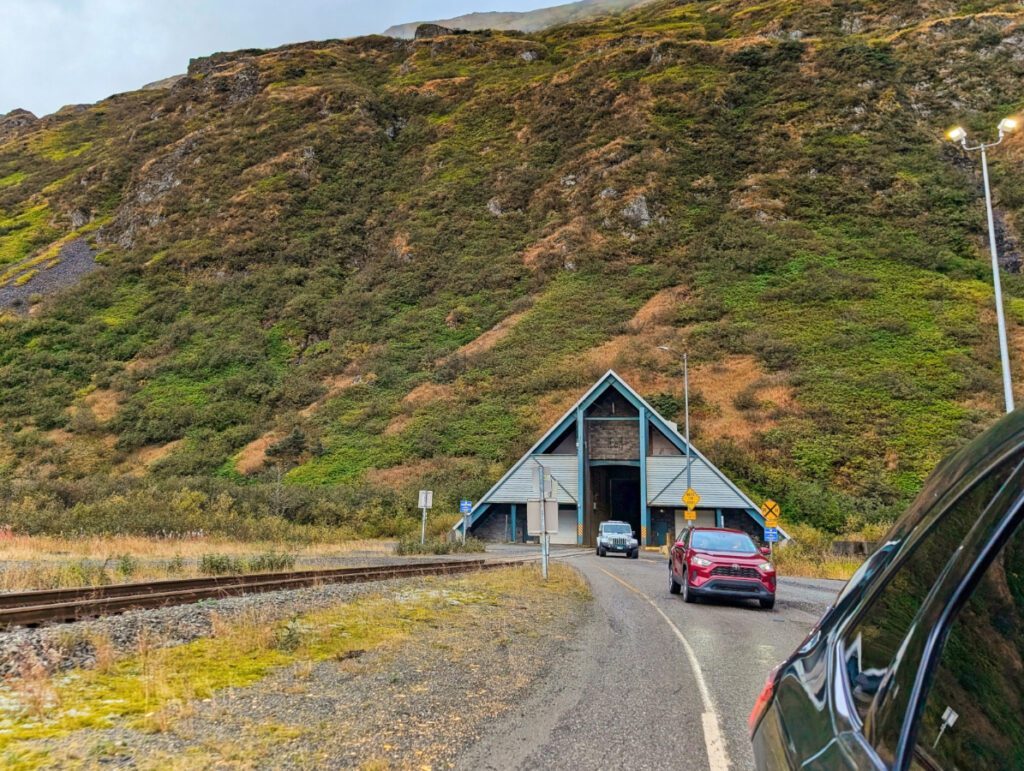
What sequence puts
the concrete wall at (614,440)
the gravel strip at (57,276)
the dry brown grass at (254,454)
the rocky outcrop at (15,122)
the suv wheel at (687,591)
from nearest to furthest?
the suv wheel at (687,591)
the concrete wall at (614,440)
the dry brown grass at (254,454)
the gravel strip at (57,276)
the rocky outcrop at (15,122)

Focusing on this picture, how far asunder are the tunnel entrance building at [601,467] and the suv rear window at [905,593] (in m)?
35.4

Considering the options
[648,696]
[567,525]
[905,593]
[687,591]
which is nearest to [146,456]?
→ [567,525]

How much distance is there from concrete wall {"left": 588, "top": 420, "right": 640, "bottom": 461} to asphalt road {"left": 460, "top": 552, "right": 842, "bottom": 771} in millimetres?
27007

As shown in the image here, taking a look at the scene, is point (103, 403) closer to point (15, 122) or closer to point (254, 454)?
point (254, 454)

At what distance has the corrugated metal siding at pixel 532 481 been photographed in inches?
1516

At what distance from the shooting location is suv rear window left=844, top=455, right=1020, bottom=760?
157 centimetres

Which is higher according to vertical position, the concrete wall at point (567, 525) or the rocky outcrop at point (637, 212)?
the rocky outcrop at point (637, 212)

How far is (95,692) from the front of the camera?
6.41 metres

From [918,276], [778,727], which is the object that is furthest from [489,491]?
[918,276]

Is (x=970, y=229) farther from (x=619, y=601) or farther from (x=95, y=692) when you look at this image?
(x=95, y=692)

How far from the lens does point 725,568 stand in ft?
44.5

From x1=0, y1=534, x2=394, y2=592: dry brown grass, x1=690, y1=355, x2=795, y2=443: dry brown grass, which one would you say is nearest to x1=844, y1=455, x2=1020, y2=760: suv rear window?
x1=0, y1=534, x2=394, y2=592: dry brown grass

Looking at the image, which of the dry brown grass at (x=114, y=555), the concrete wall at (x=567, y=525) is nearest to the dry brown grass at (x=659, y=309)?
the concrete wall at (x=567, y=525)

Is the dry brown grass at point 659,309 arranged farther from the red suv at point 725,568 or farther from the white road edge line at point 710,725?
the white road edge line at point 710,725
